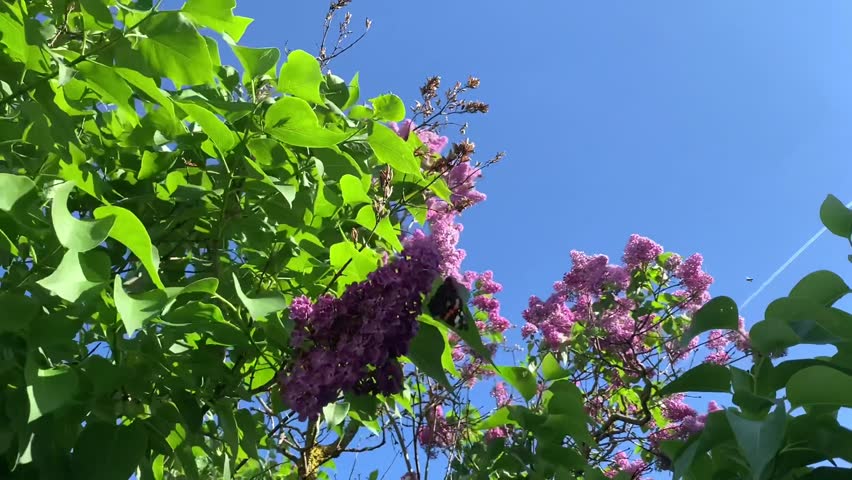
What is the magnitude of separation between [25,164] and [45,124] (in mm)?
236

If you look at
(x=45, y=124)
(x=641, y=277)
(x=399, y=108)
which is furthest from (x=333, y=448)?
A: (x=641, y=277)

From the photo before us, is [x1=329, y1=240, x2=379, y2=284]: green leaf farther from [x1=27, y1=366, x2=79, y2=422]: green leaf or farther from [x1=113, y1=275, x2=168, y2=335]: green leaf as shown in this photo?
[x1=27, y1=366, x2=79, y2=422]: green leaf

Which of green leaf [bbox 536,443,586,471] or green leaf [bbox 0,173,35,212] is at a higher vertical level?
green leaf [bbox 0,173,35,212]

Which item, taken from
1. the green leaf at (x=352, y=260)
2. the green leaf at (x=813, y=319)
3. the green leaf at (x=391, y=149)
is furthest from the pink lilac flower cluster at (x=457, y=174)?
the green leaf at (x=813, y=319)

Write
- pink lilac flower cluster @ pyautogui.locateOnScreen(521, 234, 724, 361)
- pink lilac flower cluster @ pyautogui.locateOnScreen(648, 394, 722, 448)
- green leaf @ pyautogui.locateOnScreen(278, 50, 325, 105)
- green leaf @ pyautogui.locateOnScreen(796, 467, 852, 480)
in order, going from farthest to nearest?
pink lilac flower cluster @ pyautogui.locateOnScreen(521, 234, 724, 361)
pink lilac flower cluster @ pyautogui.locateOnScreen(648, 394, 722, 448)
green leaf @ pyautogui.locateOnScreen(278, 50, 325, 105)
green leaf @ pyautogui.locateOnScreen(796, 467, 852, 480)

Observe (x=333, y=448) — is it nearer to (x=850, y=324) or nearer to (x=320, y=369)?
(x=320, y=369)

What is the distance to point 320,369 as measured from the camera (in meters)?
1.05

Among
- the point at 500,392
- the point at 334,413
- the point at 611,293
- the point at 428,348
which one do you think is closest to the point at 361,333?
the point at 428,348

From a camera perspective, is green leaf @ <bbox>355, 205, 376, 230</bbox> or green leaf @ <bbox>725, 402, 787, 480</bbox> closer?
green leaf @ <bbox>725, 402, 787, 480</bbox>

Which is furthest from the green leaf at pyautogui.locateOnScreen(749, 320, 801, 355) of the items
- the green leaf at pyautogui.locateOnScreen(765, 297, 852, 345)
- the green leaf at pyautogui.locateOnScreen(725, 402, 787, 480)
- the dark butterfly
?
the dark butterfly

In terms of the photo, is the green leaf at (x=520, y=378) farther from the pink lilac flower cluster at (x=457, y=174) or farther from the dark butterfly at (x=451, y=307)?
the pink lilac flower cluster at (x=457, y=174)

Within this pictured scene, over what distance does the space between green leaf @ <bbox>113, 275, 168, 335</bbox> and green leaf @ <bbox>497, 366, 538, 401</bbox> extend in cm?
55

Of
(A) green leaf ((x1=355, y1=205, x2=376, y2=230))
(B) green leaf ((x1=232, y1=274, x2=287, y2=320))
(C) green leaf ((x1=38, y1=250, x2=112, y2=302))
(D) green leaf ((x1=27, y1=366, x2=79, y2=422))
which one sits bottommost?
(D) green leaf ((x1=27, y1=366, x2=79, y2=422))

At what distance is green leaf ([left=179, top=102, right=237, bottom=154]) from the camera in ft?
3.71
